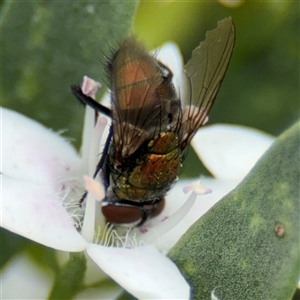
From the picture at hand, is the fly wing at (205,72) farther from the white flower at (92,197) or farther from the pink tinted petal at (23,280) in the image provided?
the pink tinted petal at (23,280)

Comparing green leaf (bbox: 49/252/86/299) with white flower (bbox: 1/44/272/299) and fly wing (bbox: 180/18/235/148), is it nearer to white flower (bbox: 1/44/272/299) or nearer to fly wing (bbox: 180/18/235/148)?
white flower (bbox: 1/44/272/299)

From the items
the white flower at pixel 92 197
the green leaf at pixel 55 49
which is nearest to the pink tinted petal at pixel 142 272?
the white flower at pixel 92 197

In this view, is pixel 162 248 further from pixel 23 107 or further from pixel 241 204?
pixel 23 107

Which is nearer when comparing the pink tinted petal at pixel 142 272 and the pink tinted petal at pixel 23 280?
the pink tinted petal at pixel 142 272

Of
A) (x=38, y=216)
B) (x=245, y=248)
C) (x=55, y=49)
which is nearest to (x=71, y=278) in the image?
(x=38, y=216)

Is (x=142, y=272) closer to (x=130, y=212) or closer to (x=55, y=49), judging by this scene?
(x=130, y=212)

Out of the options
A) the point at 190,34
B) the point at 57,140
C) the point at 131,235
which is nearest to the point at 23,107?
the point at 57,140

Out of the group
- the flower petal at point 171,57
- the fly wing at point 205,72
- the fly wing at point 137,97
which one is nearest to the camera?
the fly wing at point 137,97
